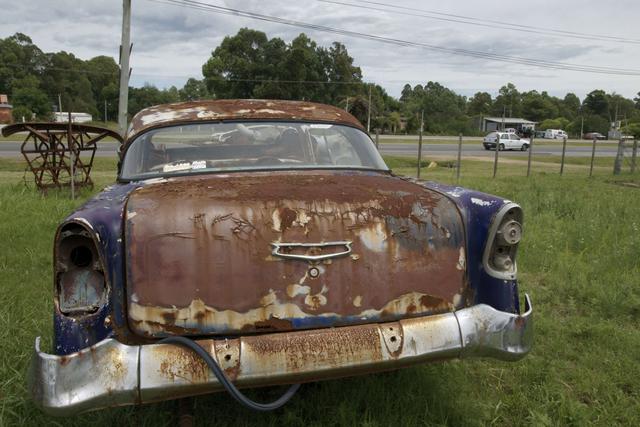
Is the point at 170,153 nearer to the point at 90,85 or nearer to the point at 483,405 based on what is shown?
the point at 483,405

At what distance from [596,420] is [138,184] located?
2599 mm

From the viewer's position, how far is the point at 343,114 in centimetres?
378

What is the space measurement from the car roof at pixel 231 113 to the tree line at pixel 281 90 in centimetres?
1761

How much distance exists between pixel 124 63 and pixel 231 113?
37.9ft

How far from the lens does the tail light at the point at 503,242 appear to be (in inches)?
94.7

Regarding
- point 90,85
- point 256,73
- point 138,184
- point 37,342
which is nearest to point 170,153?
point 138,184

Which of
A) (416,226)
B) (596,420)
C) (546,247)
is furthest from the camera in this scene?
(546,247)

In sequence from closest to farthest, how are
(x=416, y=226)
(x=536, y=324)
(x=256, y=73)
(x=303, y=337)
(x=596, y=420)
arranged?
1. (x=303, y=337)
2. (x=416, y=226)
3. (x=596, y=420)
4. (x=536, y=324)
5. (x=256, y=73)

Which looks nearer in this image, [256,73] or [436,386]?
[436,386]

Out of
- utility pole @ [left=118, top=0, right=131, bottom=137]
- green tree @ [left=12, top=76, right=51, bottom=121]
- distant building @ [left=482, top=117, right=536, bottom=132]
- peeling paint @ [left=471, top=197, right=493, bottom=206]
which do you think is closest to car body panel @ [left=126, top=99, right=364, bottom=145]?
peeling paint @ [left=471, top=197, right=493, bottom=206]

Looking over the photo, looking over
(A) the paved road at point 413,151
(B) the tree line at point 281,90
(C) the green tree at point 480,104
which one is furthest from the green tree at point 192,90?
(A) the paved road at point 413,151

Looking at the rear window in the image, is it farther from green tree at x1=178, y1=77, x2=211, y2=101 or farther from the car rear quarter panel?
green tree at x1=178, y1=77, x2=211, y2=101

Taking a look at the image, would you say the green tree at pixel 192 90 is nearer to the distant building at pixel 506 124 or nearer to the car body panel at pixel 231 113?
the distant building at pixel 506 124

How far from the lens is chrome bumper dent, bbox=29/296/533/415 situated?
186 centimetres
